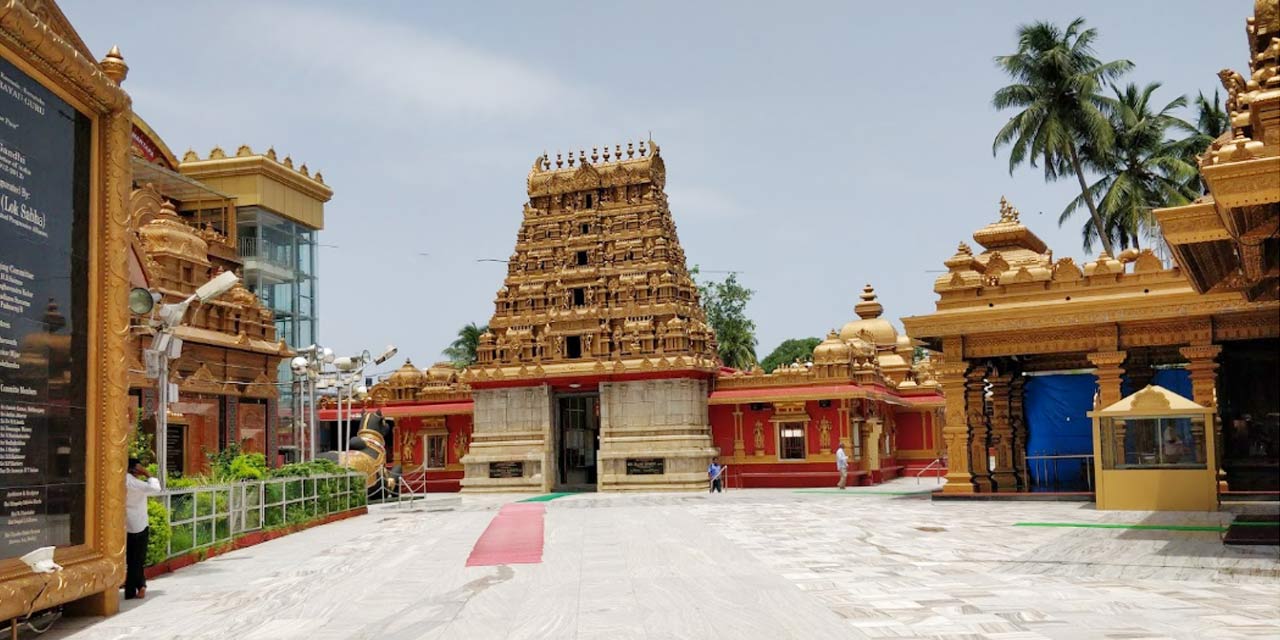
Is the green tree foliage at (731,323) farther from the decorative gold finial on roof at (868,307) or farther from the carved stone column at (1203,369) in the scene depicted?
the carved stone column at (1203,369)

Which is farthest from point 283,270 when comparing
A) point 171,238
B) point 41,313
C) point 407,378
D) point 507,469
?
point 41,313

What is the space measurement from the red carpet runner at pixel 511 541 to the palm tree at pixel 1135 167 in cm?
2075

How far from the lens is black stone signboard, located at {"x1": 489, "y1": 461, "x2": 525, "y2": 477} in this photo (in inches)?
1351

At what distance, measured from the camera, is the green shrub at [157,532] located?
11.9 meters

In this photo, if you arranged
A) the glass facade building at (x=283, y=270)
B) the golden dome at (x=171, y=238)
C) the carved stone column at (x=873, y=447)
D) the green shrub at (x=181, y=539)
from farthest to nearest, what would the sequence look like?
the glass facade building at (x=283, y=270) < the carved stone column at (x=873, y=447) < the golden dome at (x=171, y=238) < the green shrub at (x=181, y=539)

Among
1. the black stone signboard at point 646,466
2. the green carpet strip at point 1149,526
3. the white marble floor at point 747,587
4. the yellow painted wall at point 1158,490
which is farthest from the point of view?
the black stone signboard at point 646,466

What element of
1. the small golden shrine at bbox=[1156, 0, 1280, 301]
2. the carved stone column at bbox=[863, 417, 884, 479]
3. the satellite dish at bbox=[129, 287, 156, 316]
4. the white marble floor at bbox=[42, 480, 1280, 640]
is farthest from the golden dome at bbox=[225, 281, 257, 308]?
the small golden shrine at bbox=[1156, 0, 1280, 301]

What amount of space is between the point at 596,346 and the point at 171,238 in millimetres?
13740

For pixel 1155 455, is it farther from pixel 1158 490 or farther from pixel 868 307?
pixel 868 307

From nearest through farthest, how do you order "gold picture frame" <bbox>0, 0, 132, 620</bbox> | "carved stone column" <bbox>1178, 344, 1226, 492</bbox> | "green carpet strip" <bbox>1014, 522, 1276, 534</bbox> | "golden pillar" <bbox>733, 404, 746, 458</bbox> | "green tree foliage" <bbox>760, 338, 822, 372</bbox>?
"gold picture frame" <bbox>0, 0, 132, 620</bbox> < "green carpet strip" <bbox>1014, 522, 1276, 534</bbox> < "carved stone column" <bbox>1178, 344, 1226, 492</bbox> < "golden pillar" <bbox>733, 404, 746, 458</bbox> < "green tree foliage" <bbox>760, 338, 822, 372</bbox>

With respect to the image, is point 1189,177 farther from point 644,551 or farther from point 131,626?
point 131,626

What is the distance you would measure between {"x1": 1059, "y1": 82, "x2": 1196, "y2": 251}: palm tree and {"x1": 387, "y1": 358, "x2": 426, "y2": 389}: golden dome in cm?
2218

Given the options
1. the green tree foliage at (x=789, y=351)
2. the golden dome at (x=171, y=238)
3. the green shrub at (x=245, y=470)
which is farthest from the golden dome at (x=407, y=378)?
the green tree foliage at (x=789, y=351)

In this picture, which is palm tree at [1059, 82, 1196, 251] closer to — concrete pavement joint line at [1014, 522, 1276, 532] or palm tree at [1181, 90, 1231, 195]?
palm tree at [1181, 90, 1231, 195]
